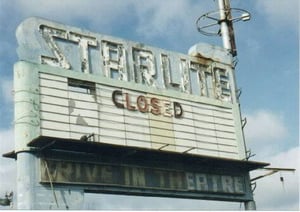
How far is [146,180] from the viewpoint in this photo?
21.2 metres

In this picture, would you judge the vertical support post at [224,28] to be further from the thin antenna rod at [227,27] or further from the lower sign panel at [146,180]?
the lower sign panel at [146,180]

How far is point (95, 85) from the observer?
69.7 ft

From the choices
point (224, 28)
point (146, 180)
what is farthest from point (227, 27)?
point (146, 180)

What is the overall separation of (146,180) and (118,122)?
2.25 metres

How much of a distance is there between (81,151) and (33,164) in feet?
5.76

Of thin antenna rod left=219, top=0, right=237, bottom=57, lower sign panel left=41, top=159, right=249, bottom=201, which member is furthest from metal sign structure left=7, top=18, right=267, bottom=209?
thin antenna rod left=219, top=0, right=237, bottom=57

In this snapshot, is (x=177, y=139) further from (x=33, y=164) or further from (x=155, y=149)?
(x=33, y=164)

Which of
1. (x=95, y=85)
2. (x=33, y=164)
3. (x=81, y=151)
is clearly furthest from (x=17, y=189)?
(x=95, y=85)

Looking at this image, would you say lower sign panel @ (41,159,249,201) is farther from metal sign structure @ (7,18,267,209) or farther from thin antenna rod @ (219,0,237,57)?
thin antenna rod @ (219,0,237,57)

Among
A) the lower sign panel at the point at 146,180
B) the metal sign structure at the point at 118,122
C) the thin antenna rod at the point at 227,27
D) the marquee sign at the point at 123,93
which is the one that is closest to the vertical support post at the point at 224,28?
the thin antenna rod at the point at 227,27

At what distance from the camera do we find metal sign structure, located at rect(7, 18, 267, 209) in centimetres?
1925

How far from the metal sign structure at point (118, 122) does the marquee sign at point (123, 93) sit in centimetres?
4

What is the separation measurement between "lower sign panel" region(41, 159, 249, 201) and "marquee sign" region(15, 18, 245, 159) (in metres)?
0.87

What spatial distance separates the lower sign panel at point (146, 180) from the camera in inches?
765
